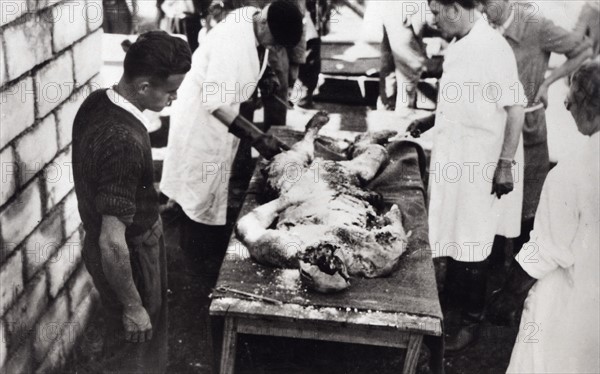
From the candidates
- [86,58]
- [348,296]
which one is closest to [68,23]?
[86,58]

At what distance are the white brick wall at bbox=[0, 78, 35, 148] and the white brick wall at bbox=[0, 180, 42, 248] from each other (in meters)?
0.30

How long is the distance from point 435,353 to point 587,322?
782 mm

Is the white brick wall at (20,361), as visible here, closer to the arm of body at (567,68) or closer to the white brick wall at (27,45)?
the white brick wall at (27,45)

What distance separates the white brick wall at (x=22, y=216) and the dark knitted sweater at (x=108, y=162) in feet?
1.15

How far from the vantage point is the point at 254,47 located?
4.29m

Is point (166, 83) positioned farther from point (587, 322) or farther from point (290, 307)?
point (587, 322)

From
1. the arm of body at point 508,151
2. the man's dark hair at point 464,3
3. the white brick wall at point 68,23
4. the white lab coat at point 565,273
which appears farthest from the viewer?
the arm of body at point 508,151

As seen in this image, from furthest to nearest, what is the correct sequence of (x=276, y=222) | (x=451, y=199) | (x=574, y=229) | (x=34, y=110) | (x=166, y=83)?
1. (x=451, y=199)
2. (x=276, y=222)
3. (x=34, y=110)
4. (x=166, y=83)
5. (x=574, y=229)

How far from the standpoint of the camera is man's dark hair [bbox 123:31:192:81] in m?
2.76

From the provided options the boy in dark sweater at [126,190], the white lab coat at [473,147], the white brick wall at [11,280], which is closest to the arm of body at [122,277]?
the boy in dark sweater at [126,190]

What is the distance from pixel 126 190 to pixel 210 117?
6.04ft

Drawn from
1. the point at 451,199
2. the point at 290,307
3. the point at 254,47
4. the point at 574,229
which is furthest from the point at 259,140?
the point at 574,229

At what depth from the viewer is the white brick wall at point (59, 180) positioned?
11.1 ft

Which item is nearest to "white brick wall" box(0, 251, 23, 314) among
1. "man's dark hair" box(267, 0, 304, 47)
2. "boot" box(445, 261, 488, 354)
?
"man's dark hair" box(267, 0, 304, 47)
